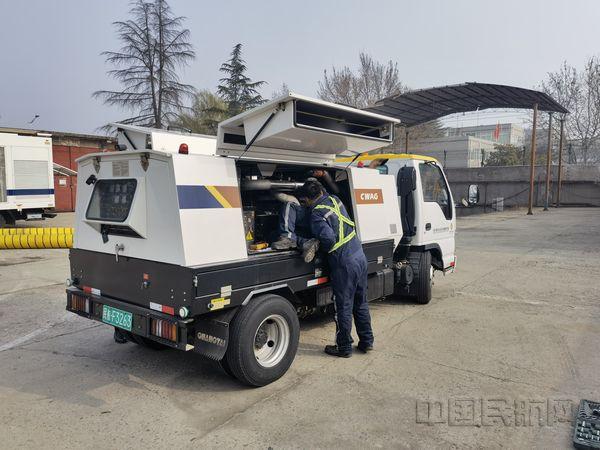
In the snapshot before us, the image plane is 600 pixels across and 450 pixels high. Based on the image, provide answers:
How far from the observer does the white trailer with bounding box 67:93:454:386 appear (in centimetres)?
384

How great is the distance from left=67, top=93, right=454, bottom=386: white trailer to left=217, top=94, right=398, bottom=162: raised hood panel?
1cm

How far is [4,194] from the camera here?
14406 millimetres

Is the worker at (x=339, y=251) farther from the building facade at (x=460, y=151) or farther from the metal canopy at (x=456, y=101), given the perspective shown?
the building facade at (x=460, y=151)

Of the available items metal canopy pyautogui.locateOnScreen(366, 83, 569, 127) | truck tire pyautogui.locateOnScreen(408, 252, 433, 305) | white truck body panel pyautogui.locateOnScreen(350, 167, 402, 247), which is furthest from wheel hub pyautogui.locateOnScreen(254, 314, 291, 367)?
metal canopy pyautogui.locateOnScreen(366, 83, 569, 127)

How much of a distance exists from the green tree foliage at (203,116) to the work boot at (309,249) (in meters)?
Answer: 18.4

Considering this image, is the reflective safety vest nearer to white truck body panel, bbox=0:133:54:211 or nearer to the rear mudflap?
the rear mudflap

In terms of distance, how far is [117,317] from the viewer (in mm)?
4258

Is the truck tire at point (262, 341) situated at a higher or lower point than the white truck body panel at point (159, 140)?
lower

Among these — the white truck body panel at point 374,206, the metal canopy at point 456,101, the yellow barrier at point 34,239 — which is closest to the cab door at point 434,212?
the white truck body panel at point 374,206

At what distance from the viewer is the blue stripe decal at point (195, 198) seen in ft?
12.4

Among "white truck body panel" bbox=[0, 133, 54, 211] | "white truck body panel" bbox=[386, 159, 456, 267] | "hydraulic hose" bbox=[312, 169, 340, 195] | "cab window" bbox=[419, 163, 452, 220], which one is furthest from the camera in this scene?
"white truck body panel" bbox=[0, 133, 54, 211]

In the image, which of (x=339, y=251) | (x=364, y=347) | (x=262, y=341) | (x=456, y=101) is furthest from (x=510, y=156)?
(x=262, y=341)

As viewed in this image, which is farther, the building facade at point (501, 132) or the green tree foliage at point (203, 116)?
the building facade at point (501, 132)

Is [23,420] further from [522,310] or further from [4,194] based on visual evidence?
[4,194]
